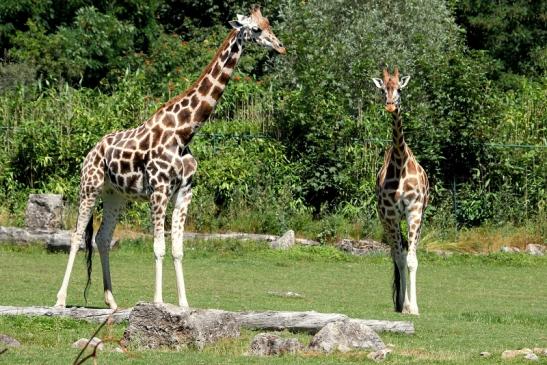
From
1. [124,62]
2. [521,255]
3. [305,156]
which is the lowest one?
[521,255]

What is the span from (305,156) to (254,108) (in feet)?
7.51

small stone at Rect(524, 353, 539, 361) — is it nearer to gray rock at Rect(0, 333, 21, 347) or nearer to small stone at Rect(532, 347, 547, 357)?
small stone at Rect(532, 347, 547, 357)

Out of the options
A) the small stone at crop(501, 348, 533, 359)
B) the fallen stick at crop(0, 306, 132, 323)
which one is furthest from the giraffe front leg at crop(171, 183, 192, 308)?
the small stone at crop(501, 348, 533, 359)

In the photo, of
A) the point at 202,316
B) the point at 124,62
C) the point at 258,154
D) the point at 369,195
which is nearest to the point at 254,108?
the point at 258,154

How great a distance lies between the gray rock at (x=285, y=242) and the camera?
2497 cm

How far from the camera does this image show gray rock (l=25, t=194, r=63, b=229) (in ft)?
81.4

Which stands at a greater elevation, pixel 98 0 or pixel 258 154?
pixel 98 0

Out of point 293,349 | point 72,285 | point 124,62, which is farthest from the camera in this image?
point 124,62

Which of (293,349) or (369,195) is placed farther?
(369,195)

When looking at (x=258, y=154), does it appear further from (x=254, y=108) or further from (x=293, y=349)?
(x=293, y=349)

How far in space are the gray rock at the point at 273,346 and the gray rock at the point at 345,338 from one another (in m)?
0.24

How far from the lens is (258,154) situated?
93.7ft

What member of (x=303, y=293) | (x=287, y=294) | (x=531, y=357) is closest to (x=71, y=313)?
(x=531, y=357)

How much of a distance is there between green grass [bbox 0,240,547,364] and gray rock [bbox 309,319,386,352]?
203 mm
